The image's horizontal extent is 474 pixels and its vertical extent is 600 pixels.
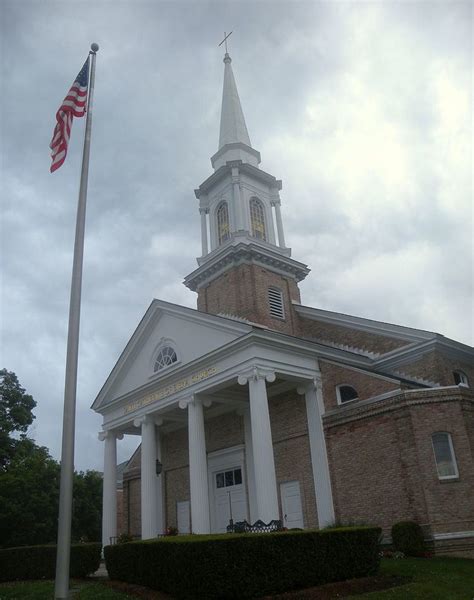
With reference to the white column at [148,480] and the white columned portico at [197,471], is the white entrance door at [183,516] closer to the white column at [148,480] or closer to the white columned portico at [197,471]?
the white column at [148,480]

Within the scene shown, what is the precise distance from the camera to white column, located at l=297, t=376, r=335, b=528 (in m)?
22.0

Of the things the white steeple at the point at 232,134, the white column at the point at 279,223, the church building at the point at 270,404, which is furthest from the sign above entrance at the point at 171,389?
the white steeple at the point at 232,134

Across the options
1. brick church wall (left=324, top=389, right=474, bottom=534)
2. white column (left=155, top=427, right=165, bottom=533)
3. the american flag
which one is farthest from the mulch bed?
white column (left=155, top=427, right=165, bottom=533)

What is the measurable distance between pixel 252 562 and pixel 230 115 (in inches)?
1215

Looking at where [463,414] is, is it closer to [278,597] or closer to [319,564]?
[319,564]

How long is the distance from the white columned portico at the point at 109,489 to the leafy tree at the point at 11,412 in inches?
265

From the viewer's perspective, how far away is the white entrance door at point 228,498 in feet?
84.6

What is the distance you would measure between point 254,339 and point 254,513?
8543mm

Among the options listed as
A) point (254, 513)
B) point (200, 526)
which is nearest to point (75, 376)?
point (200, 526)

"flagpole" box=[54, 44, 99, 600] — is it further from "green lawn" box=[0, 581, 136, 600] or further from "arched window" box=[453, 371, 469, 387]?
"arched window" box=[453, 371, 469, 387]

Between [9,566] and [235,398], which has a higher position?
[235,398]

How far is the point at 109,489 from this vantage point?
28.0m

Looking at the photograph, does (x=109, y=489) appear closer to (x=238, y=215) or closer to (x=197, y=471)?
(x=197, y=471)

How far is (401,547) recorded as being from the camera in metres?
18.1
